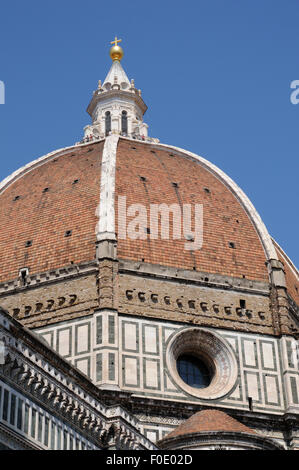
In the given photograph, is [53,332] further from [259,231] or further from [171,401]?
[259,231]

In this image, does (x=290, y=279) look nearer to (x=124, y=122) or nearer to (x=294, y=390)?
(x=294, y=390)

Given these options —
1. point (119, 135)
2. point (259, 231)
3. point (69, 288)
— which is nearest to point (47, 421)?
point (69, 288)

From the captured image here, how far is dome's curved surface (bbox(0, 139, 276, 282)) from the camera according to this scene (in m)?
35.9

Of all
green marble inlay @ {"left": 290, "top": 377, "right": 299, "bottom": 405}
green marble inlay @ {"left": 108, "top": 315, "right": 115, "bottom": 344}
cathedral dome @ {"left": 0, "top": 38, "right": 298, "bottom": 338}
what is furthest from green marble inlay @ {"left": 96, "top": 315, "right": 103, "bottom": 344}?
green marble inlay @ {"left": 290, "top": 377, "right": 299, "bottom": 405}

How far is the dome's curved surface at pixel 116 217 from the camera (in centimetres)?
3594

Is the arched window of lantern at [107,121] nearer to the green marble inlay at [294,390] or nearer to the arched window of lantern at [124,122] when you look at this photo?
the arched window of lantern at [124,122]

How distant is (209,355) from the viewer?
34.5 meters

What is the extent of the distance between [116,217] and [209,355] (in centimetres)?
587

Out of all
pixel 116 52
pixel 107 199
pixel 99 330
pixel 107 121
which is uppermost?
pixel 116 52

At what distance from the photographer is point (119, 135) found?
4350 centimetres

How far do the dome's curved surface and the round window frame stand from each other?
2.67 metres

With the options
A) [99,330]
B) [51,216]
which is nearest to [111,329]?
[99,330]

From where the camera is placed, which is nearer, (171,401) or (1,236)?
(171,401)

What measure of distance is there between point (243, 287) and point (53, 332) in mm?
6955
